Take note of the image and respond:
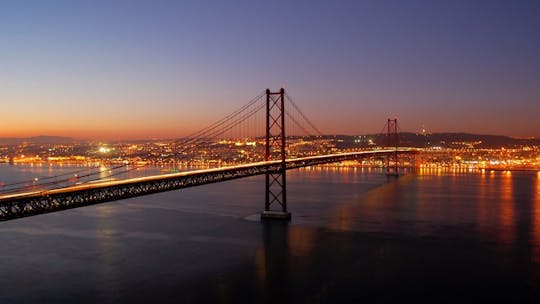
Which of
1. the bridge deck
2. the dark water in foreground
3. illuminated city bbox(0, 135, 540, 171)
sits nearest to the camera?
the bridge deck

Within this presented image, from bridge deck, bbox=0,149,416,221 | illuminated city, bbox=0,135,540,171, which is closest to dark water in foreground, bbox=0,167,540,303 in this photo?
bridge deck, bbox=0,149,416,221

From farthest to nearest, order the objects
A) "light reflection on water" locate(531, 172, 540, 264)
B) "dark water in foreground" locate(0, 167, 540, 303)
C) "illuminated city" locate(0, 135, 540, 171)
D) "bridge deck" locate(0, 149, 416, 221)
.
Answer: "illuminated city" locate(0, 135, 540, 171) < "light reflection on water" locate(531, 172, 540, 264) < "dark water in foreground" locate(0, 167, 540, 303) < "bridge deck" locate(0, 149, 416, 221)

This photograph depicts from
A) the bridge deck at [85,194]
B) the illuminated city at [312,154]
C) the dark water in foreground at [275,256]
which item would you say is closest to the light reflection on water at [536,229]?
the dark water in foreground at [275,256]

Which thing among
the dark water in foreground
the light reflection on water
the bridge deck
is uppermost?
the bridge deck

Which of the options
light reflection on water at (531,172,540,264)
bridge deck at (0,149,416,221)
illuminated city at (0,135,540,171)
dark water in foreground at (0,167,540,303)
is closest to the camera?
bridge deck at (0,149,416,221)

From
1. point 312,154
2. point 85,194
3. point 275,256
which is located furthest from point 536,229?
point 312,154

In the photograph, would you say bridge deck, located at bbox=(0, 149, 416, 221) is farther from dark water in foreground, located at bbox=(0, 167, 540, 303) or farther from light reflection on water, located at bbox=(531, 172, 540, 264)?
light reflection on water, located at bbox=(531, 172, 540, 264)

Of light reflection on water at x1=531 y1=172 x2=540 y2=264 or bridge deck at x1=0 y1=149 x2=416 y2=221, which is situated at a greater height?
bridge deck at x1=0 y1=149 x2=416 y2=221

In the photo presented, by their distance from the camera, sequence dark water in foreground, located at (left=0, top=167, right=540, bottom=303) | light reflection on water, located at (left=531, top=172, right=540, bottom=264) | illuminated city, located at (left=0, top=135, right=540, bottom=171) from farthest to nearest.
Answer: illuminated city, located at (left=0, top=135, right=540, bottom=171) < light reflection on water, located at (left=531, top=172, right=540, bottom=264) < dark water in foreground, located at (left=0, top=167, right=540, bottom=303)

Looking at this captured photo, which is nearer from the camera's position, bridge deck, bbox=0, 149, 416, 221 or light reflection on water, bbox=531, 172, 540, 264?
bridge deck, bbox=0, 149, 416, 221

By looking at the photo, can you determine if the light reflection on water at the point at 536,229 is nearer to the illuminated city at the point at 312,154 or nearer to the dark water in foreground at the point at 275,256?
the dark water in foreground at the point at 275,256
